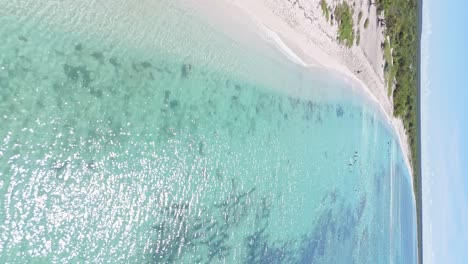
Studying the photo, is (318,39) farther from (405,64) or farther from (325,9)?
(405,64)

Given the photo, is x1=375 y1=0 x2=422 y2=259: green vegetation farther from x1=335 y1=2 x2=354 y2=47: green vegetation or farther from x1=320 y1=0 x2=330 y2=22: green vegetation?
x1=320 y1=0 x2=330 y2=22: green vegetation

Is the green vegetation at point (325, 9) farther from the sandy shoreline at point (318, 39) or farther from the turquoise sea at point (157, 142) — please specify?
the turquoise sea at point (157, 142)

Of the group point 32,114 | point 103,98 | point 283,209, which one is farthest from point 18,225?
point 283,209

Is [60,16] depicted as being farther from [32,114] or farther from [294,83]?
[294,83]

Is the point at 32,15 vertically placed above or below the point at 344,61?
below

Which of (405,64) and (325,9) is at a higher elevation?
(405,64)

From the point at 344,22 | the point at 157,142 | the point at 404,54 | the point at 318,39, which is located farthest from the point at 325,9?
the point at 404,54
